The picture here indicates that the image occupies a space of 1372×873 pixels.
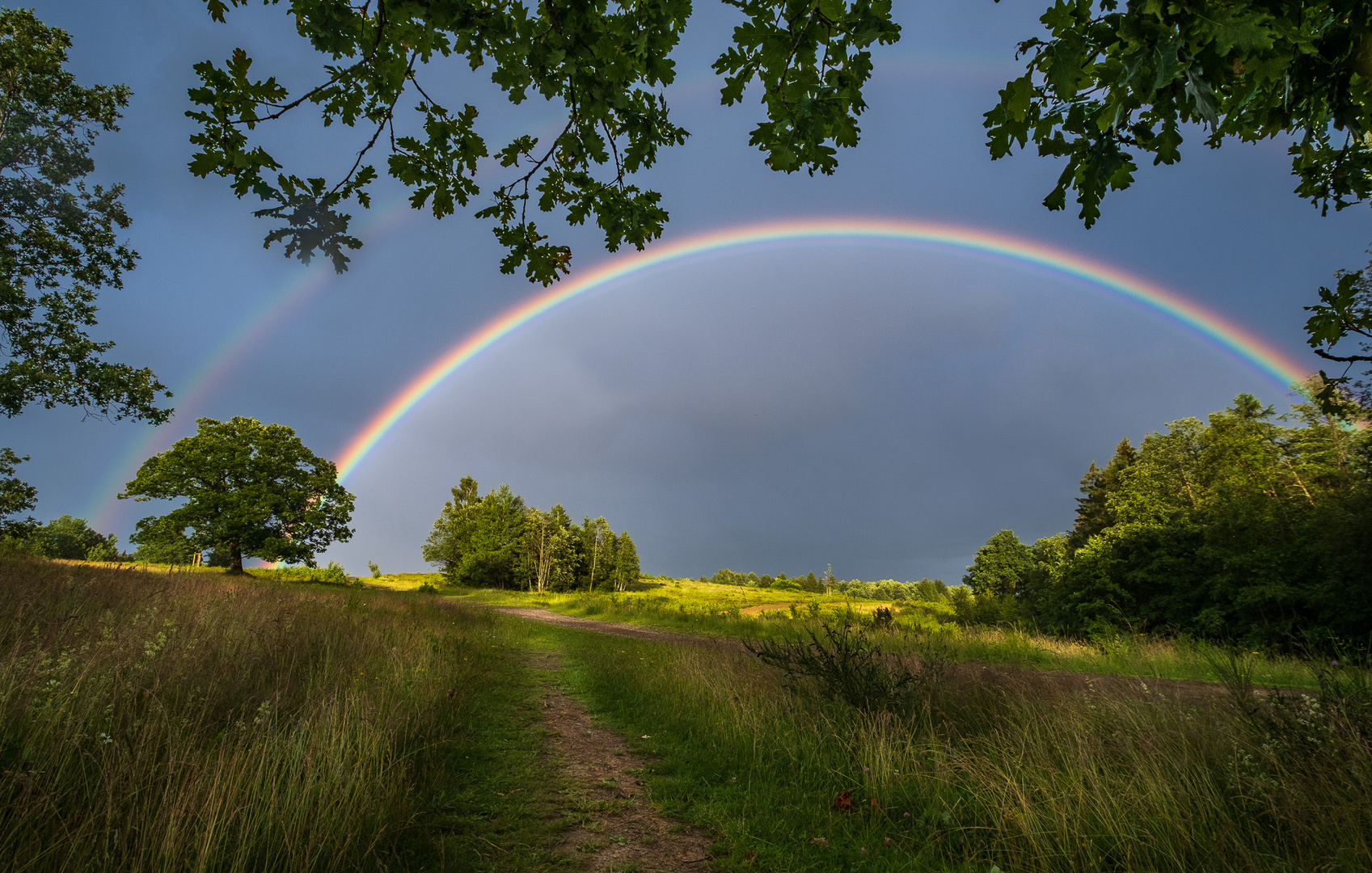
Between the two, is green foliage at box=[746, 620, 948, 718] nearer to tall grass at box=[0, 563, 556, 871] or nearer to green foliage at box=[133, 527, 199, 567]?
tall grass at box=[0, 563, 556, 871]

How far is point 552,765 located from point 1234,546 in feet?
99.6

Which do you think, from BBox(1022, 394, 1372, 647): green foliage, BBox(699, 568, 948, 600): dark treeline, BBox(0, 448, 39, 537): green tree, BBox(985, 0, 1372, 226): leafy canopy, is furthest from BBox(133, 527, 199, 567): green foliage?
BBox(699, 568, 948, 600): dark treeline

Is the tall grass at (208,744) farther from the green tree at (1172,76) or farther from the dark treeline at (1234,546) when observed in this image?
the dark treeline at (1234,546)

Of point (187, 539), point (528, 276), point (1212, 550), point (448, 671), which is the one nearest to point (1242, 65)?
point (528, 276)

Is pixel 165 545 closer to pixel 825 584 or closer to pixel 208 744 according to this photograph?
pixel 208 744

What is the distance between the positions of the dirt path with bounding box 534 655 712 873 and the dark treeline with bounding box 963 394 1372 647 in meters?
18.8

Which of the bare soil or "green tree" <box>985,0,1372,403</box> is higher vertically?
"green tree" <box>985,0,1372,403</box>

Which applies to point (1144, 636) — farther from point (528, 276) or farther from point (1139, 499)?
point (528, 276)

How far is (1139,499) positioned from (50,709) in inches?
1603

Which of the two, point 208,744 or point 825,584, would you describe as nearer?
point 208,744

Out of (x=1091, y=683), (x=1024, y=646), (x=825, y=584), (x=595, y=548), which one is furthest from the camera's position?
(x=825, y=584)

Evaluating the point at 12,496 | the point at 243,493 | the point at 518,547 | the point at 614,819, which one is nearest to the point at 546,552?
the point at 518,547

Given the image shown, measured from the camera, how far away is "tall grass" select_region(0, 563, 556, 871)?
97.0 inches

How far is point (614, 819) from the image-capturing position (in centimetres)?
439
